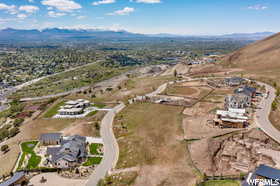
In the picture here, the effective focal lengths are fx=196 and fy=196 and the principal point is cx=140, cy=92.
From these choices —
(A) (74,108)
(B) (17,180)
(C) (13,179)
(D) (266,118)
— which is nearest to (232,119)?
(D) (266,118)

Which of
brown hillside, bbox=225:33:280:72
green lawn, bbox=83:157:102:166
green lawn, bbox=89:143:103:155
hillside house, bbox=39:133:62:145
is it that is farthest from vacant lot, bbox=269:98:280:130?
brown hillside, bbox=225:33:280:72

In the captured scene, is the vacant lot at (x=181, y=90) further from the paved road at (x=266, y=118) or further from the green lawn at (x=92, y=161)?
the green lawn at (x=92, y=161)

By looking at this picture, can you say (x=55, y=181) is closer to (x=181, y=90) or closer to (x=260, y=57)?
(x=181, y=90)

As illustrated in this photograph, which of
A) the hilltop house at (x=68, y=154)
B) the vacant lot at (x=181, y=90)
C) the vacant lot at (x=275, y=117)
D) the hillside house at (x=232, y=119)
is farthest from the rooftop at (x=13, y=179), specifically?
the vacant lot at (x=181, y=90)

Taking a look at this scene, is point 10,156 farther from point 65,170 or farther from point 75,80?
point 75,80

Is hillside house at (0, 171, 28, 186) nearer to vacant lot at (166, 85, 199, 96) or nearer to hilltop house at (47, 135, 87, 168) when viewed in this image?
hilltop house at (47, 135, 87, 168)
